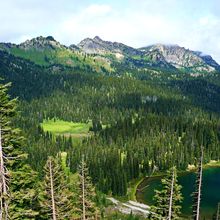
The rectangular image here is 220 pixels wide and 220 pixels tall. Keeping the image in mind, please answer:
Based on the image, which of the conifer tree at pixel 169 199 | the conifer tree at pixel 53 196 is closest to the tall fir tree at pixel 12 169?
the conifer tree at pixel 53 196

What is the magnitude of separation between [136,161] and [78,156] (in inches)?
1177

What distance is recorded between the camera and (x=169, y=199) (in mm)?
51656

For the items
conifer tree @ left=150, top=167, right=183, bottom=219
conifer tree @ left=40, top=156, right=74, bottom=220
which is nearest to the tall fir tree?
conifer tree @ left=40, top=156, right=74, bottom=220

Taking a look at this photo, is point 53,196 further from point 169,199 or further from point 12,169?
point 169,199

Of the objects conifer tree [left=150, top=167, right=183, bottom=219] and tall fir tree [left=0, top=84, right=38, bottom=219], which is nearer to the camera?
tall fir tree [left=0, top=84, right=38, bottom=219]

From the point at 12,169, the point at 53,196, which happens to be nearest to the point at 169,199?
the point at 53,196

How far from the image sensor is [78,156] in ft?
645

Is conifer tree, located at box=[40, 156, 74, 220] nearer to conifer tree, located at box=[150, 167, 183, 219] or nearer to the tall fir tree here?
the tall fir tree

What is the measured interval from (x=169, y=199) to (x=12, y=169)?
23.0m

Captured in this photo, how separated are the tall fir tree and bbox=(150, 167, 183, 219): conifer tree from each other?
64.9 feet

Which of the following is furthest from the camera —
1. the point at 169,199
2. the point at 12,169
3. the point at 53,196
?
the point at 169,199

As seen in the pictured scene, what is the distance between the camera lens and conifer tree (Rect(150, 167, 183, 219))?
50812 mm

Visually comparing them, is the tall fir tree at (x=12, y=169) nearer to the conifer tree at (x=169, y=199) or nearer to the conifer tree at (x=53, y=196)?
the conifer tree at (x=53, y=196)

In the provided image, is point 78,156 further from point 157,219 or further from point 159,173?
point 157,219
